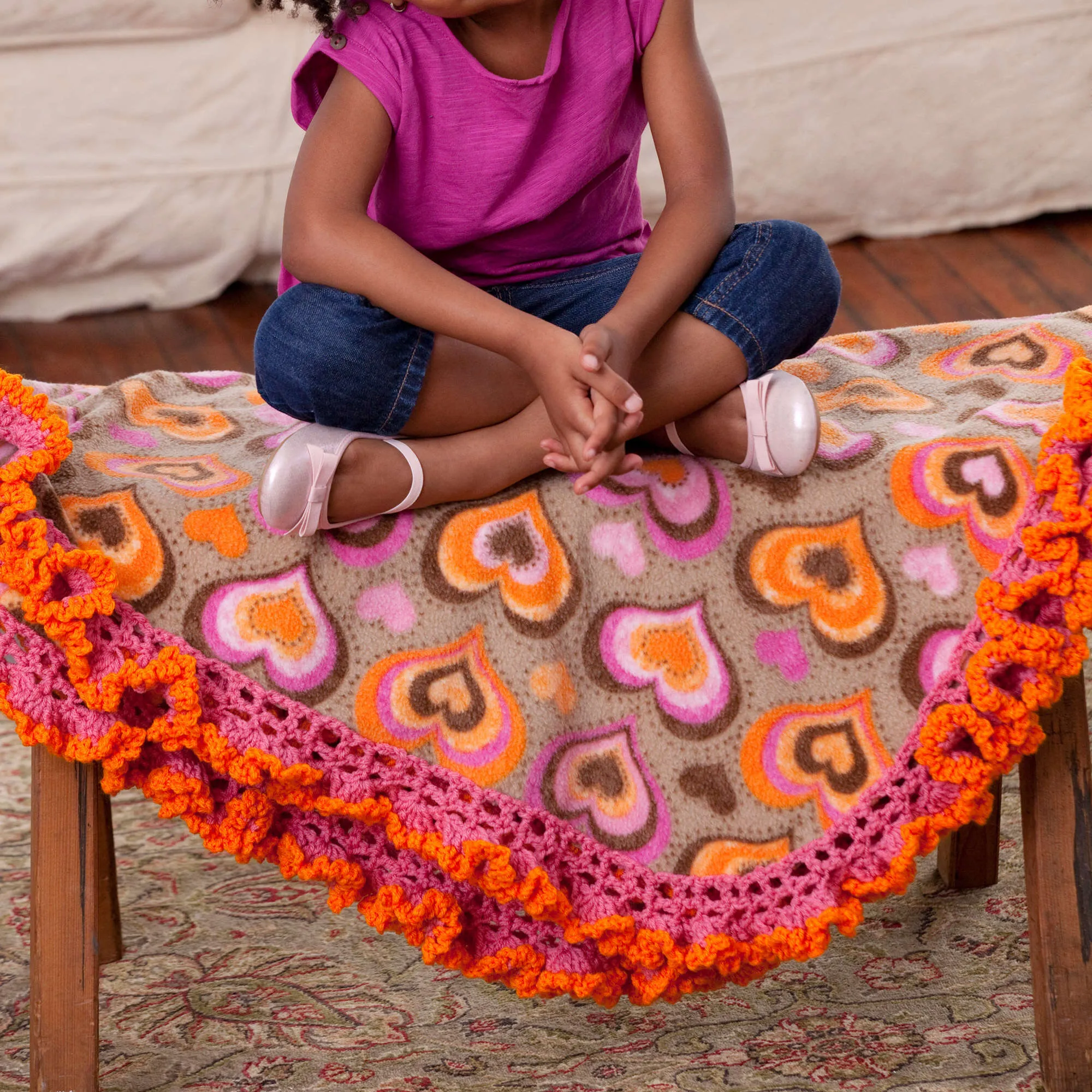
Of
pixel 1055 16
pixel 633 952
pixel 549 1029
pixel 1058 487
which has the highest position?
pixel 1055 16

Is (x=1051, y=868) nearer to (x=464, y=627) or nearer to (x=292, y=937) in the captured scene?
(x=464, y=627)

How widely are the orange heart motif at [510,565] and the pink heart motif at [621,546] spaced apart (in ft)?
0.07

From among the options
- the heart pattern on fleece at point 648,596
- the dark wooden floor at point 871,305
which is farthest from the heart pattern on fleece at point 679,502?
the dark wooden floor at point 871,305

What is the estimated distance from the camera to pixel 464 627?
86 cm

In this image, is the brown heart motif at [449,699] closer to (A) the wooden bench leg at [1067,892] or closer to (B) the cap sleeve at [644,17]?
(A) the wooden bench leg at [1067,892]

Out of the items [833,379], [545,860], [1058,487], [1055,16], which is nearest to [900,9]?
[1055,16]

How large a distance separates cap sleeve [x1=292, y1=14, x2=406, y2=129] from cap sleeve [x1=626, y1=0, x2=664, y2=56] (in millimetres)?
167

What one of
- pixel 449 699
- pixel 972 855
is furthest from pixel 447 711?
pixel 972 855

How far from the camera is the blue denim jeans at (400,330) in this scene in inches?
33.5

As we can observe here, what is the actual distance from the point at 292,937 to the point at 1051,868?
1.84ft

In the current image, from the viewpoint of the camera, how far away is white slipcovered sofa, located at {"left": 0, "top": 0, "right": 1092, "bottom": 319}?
1731mm

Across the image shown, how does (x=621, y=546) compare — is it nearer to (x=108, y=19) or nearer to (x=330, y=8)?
(x=330, y=8)

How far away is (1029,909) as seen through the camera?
0.85 meters

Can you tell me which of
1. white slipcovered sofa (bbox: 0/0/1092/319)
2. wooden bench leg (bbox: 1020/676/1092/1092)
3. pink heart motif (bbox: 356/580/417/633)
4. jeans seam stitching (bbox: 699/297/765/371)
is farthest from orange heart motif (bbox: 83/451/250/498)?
white slipcovered sofa (bbox: 0/0/1092/319)
